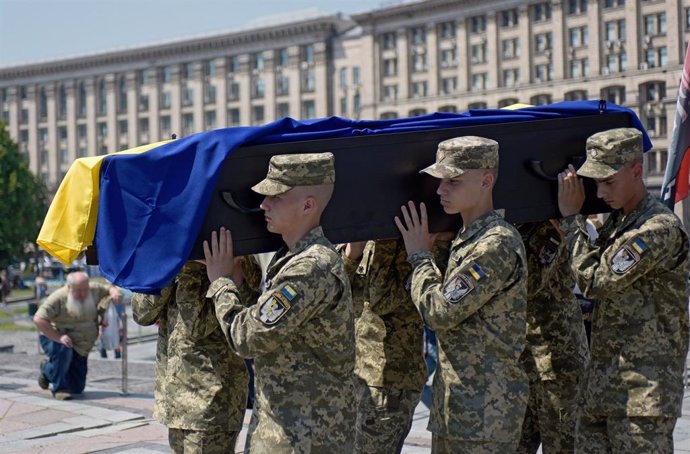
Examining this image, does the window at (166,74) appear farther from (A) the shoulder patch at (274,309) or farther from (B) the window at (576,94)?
(A) the shoulder patch at (274,309)

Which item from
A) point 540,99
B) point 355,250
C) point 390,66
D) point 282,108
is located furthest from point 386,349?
point 282,108

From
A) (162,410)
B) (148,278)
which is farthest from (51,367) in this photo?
(148,278)

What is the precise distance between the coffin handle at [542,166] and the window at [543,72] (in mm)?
64846

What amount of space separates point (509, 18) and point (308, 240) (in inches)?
2705

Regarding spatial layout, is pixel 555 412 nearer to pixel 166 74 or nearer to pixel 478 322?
pixel 478 322

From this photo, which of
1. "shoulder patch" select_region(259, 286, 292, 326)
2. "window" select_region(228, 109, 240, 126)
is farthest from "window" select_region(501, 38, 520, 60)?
"shoulder patch" select_region(259, 286, 292, 326)

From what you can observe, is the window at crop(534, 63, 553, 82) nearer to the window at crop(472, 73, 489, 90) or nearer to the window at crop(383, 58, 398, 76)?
the window at crop(472, 73, 489, 90)

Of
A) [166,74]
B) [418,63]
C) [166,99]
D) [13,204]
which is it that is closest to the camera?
[13,204]

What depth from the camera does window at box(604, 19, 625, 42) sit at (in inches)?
2549

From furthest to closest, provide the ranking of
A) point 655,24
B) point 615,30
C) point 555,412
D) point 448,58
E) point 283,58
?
point 283,58 < point 448,58 < point 615,30 < point 655,24 < point 555,412

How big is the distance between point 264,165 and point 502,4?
68543 millimetres

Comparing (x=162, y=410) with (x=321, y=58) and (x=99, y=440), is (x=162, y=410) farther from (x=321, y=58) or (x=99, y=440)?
(x=321, y=58)

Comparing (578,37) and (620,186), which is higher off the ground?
(578,37)

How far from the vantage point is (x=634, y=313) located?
5.21 meters
